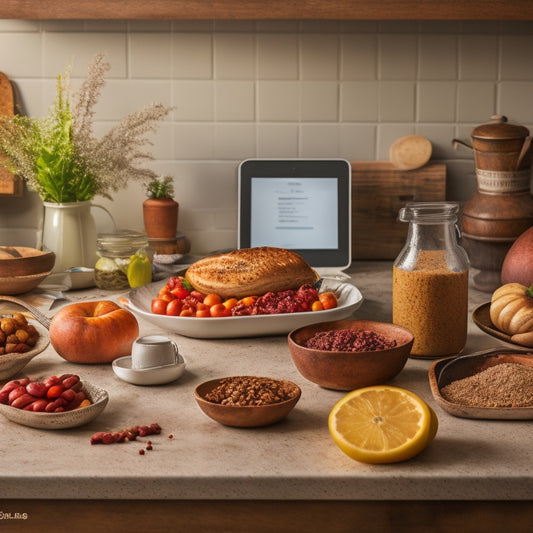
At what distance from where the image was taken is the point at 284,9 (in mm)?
1923

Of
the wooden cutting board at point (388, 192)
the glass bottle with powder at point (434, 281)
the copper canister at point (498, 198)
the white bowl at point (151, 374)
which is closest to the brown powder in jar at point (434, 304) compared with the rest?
the glass bottle with powder at point (434, 281)

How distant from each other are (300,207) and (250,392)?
3.46 ft

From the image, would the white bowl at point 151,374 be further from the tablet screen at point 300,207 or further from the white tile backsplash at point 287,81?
the white tile backsplash at point 287,81

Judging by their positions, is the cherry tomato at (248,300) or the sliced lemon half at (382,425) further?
the cherry tomato at (248,300)

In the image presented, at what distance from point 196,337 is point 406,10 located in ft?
3.19

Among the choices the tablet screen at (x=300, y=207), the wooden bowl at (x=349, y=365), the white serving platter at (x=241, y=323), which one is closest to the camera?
the wooden bowl at (x=349, y=365)

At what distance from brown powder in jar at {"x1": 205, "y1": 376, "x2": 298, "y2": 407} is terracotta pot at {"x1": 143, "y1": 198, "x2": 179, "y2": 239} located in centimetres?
101

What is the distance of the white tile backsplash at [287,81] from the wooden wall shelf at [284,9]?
25 centimetres

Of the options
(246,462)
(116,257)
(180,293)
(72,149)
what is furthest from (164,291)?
(246,462)

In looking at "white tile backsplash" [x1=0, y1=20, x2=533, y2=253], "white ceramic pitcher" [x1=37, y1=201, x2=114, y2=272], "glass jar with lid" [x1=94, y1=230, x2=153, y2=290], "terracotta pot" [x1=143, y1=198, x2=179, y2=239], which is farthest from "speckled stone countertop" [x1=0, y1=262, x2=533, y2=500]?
"white tile backsplash" [x1=0, y1=20, x2=533, y2=253]

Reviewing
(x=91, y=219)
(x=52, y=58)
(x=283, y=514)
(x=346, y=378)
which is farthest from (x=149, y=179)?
(x=283, y=514)

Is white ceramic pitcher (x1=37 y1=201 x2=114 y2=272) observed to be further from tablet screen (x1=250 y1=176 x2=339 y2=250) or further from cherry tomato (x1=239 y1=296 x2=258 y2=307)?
cherry tomato (x1=239 y1=296 x2=258 y2=307)

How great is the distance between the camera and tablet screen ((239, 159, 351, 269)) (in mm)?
2131

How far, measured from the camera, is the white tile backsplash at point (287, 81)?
2.20 meters
